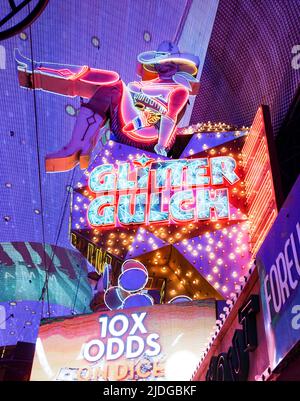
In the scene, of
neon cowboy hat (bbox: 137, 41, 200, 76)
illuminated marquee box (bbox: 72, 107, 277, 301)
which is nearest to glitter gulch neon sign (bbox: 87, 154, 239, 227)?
illuminated marquee box (bbox: 72, 107, 277, 301)

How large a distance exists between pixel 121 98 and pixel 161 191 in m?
4.03

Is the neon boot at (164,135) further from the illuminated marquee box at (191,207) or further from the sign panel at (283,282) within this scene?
the sign panel at (283,282)

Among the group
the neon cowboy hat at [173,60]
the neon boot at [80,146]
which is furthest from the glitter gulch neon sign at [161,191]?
the neon cowboy hat at [173,60]

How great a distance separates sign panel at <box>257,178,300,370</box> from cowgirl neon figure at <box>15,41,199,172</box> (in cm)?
935

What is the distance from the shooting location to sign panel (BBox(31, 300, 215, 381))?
9258 mm

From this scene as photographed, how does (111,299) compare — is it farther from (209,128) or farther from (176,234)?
(209,128)

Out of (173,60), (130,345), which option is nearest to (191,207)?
(130,345)

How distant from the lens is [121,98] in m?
14.4

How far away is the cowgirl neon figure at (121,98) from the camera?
13.5 meters

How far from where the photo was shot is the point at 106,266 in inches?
509

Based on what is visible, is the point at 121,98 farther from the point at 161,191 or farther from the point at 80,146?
the point at 161,191

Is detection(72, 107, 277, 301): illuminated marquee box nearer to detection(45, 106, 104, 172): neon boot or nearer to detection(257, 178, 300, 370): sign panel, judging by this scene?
detection(45, 106, 104, 172): neon boot

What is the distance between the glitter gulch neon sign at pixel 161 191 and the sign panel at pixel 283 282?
6.62 metres
